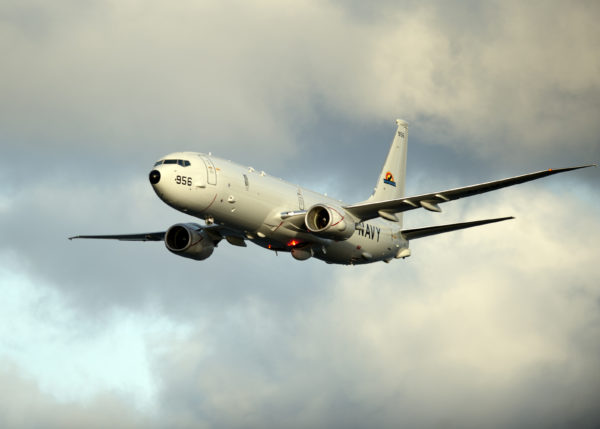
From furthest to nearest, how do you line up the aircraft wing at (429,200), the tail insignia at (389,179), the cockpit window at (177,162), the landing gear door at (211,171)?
the tail insignia at (389,179) → the landing gear door at (211,171) → the cockpit window at (177,162) → the aircraft wing at (429,200)

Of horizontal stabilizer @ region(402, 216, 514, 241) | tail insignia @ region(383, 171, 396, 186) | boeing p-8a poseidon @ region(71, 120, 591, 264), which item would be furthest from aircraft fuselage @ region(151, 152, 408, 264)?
tail insignia @ region(383, 171, 396, 186)

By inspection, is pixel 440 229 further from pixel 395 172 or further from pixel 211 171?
pixel 211 171

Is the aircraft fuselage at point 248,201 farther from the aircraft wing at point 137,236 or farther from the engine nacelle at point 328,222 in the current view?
the aircraft wing at point 137,236

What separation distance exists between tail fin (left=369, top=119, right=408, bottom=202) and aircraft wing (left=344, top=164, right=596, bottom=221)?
12807 mm

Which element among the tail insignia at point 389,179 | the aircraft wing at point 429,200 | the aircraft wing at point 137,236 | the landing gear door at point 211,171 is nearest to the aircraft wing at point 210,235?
the aircraft wing at point 137,236

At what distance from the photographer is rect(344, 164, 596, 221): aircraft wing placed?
59.9m

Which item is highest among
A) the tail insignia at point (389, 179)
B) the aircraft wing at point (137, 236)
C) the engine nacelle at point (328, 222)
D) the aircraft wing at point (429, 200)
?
the tail insignia at point (389, 179)

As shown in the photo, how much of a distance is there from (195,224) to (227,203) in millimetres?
9708

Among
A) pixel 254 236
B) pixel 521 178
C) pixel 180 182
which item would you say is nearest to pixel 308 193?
pixel 254 236

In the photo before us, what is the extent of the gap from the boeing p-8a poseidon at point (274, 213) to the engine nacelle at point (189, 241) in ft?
0.23

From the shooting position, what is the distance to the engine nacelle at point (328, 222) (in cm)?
6381

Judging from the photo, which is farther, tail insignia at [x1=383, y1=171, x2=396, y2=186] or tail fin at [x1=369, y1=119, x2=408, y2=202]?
tail insignia at [x1=383, y1=171, x2=396, y2=186]

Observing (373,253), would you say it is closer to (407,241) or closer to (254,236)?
(407,241)

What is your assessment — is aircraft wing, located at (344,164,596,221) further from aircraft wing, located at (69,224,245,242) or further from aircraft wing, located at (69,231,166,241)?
aircraft wing, located at (69,231,166,241)
